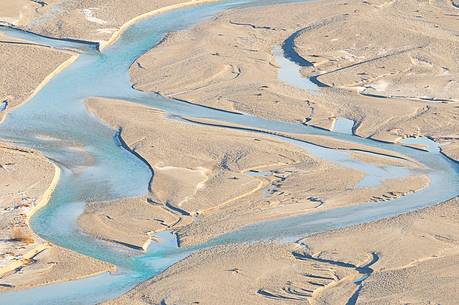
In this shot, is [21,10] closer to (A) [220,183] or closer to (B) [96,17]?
(B) [96,17]

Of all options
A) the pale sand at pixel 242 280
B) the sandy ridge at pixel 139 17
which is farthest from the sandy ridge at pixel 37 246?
the sandy ridge at pixel 139 17

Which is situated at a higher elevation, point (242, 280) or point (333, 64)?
point (242, 280)

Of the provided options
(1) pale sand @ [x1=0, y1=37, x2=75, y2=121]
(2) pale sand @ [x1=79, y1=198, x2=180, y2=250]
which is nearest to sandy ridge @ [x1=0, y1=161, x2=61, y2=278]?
(2) pale sand @ [x1=79, y1=198, x2=180, y2=250]

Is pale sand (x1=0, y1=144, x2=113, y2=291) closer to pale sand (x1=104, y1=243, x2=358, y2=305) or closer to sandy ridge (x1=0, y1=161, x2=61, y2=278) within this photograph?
sandy ridge (x1=0, y1=161, x2=61, y2=278)

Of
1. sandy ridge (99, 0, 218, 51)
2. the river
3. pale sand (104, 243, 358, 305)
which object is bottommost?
sandy ridge (99, 0, 218, 51)

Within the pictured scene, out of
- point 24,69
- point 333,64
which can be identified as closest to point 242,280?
point 333,64

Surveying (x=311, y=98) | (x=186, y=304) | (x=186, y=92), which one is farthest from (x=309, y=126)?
(x=186, y=304)

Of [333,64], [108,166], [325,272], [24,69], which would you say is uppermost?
[325,272]
